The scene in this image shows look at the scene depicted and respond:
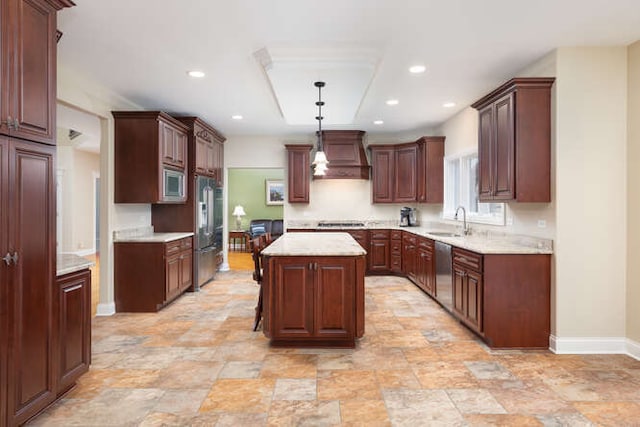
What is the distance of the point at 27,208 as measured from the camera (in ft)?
7.11

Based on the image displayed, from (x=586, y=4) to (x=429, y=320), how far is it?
3.19m

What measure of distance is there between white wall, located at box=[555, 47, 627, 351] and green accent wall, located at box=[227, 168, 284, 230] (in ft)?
28.2

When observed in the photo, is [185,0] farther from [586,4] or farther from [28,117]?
[586,4]

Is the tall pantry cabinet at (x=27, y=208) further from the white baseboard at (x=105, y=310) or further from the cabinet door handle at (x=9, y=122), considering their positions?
the white baseboard at (x=105, y=310)

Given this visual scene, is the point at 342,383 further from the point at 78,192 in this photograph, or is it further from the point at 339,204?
the point at 78,192

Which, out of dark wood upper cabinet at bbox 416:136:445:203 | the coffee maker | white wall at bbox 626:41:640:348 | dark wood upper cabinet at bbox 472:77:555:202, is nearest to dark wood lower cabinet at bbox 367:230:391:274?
the coffee maker

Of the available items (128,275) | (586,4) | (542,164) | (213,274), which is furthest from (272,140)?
(586,4)

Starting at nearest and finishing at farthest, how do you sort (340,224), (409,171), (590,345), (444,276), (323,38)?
(323,38) → (590,345) → (444,276) → (409,171) → (340,224)

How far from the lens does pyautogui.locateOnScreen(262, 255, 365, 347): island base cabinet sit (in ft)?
11.3

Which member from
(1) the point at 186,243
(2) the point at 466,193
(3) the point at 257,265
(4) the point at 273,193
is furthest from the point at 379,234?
(4) the point at 273,193

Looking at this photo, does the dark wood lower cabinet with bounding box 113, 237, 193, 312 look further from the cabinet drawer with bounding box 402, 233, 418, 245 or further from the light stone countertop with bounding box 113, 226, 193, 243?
the cabinet drawer with bounding box 402, 233, 418, 245

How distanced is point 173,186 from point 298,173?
8.43ft

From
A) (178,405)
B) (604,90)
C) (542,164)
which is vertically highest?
(604,90)

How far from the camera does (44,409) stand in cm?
241
